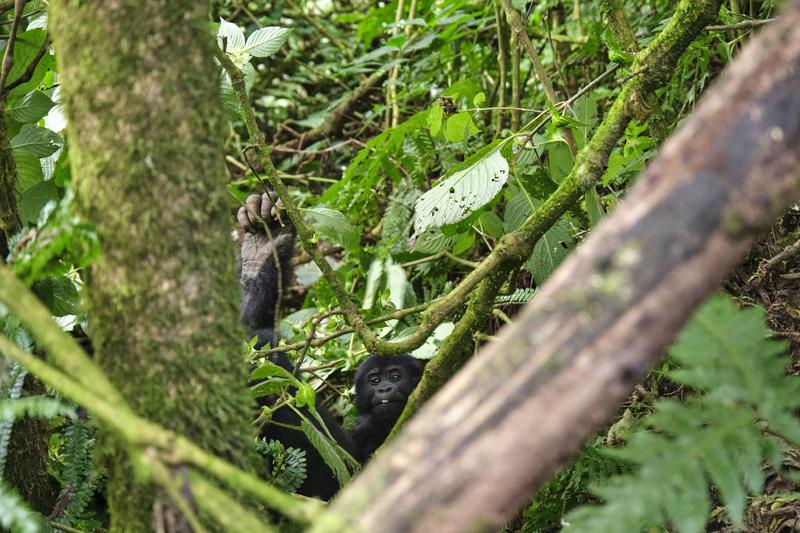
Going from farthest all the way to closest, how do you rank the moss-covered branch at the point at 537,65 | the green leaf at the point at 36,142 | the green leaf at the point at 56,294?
the moss-covered branch at the point at 537,65 → the green leaf at the point at 36,142 → the green leaf at the point at 56,294

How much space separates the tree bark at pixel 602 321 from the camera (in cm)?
85

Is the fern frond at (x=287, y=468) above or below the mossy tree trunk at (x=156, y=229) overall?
below

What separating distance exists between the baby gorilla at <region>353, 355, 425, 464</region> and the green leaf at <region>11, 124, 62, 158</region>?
1.91 metres

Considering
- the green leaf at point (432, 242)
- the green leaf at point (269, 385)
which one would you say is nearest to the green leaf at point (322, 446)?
the green leaf at point (269, 385)

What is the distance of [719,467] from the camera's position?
106 centimetres

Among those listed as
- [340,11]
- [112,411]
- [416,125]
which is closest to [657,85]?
[416,125]

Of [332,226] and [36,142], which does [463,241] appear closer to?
[332,226]

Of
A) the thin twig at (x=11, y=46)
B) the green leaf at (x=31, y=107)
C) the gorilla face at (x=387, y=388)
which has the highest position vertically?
the thin twig at (x=11, y=46)

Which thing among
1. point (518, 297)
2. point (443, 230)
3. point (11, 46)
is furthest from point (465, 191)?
point (11, 46)

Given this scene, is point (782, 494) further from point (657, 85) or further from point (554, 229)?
point (657, 85)

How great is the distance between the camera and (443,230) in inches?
108

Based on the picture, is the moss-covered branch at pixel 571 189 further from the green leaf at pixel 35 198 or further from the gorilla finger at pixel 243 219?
the gorilla finger at pixel 243 219

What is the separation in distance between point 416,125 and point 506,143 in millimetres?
980

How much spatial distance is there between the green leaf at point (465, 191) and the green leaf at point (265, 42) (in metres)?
0.66
